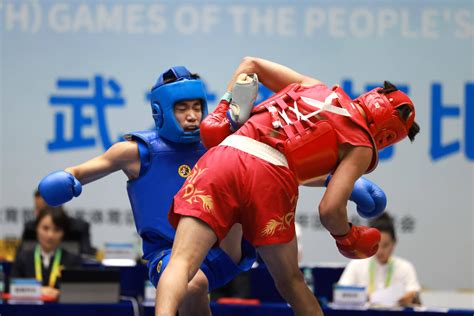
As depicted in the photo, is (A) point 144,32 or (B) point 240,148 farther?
(A) point 144,32

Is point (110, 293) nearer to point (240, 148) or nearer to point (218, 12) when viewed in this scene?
point (240, 148)

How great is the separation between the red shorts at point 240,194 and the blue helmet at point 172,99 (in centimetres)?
49

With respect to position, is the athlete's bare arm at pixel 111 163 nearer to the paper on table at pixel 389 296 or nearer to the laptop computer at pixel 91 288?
the laptop computer at pixel 91 288

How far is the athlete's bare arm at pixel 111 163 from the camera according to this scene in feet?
14.6

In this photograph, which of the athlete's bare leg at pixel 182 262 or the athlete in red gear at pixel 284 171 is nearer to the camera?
the athlete's bare leg at pixel 182 262

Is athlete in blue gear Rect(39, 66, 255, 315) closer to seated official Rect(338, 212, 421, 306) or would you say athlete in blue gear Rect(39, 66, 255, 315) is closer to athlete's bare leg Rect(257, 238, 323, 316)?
athlete's bare leg Rect(257, 238, 323, 316)

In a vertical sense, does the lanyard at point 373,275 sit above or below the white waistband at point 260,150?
below

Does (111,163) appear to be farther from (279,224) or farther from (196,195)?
(279,224)

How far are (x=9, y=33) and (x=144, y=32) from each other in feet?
3.33

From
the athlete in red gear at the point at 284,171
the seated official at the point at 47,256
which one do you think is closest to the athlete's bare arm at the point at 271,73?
the athlete in red gear at the point at 284,171

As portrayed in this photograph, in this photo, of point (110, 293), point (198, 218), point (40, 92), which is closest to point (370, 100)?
point (198, 218)

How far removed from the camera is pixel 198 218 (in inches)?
154

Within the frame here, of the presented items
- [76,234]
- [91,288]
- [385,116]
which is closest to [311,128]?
[385,116]

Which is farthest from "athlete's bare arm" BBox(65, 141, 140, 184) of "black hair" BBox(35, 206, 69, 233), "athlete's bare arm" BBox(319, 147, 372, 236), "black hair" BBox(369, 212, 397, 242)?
"black hair" BBox(369, 212, 397, 242)
